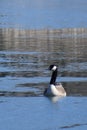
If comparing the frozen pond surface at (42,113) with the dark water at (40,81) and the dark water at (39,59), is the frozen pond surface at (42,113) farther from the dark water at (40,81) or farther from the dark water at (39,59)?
the dark water at (39,59)

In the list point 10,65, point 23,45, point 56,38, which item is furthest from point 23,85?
point 56,38

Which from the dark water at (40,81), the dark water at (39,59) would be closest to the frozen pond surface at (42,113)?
the dark water at (40,81)

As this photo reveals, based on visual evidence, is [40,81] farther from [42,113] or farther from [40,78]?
[42,113]

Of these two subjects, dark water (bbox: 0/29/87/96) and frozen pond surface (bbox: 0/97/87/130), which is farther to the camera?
dark water (bbox: 0/29/87/96)

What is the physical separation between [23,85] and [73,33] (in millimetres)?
18470

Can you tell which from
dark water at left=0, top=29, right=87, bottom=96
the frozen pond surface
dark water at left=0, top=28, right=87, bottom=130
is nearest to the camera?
the frozen pond surface

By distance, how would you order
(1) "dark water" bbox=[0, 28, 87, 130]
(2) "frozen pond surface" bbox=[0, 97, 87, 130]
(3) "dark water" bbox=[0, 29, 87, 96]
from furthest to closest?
(3) "dark water" bbox=[0, 29, 87, 96]
(1) "dark water" bbox=[0, 28, 87, 130]
(2) "frozen pond surface" bbox=[0, 97, 87, 130]

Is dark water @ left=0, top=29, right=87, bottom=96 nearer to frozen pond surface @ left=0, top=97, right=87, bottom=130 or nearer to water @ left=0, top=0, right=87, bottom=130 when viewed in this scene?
water @ left=0, top=0, right=87, bottom=130

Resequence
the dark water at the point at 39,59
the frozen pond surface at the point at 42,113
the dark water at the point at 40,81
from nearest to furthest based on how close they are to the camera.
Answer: the frozen pond surface at the point at 42,113, the dark water at the point at 40,81, the dark water at the point at 39,59

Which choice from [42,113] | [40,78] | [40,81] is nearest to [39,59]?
[40,78]

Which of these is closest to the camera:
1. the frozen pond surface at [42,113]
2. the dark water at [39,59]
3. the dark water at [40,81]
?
the frozen pond surface at [42,113]

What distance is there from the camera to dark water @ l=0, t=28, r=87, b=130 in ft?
47.2

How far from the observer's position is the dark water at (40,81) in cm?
1438

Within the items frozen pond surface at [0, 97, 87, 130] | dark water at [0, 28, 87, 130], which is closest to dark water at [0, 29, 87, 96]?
dark water at [0, 28, 87, 130]
